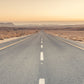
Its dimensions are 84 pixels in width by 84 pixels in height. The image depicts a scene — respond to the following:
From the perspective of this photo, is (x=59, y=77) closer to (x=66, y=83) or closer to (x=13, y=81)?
(x=66, y=83)

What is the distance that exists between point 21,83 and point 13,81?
1.01 feet

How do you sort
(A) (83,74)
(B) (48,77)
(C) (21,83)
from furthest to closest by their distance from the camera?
(A) (83,74)
(B) (48,77)
(C) (21,83)

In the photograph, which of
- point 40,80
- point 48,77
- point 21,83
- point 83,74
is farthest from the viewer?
point 83,74

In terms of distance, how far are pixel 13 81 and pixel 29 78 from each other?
1.75ft

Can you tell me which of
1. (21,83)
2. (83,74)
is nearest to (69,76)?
(83,74)

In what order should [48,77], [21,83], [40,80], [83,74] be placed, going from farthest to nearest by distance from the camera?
1. [83,74]
2. [48,77]
3. [40,80]
4. [21,83]

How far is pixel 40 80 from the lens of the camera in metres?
3.90

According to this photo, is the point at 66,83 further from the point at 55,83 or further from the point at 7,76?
the point at 7,76

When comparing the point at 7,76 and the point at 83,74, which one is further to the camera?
the point at 83,74

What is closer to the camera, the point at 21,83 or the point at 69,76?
the point at 21,83

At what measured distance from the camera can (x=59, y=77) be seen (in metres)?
4.18

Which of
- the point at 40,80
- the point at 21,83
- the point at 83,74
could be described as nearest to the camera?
the point at 21,83

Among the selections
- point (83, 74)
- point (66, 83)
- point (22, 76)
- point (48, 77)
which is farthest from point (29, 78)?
point (83, 74)

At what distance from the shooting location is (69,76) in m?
4.30
